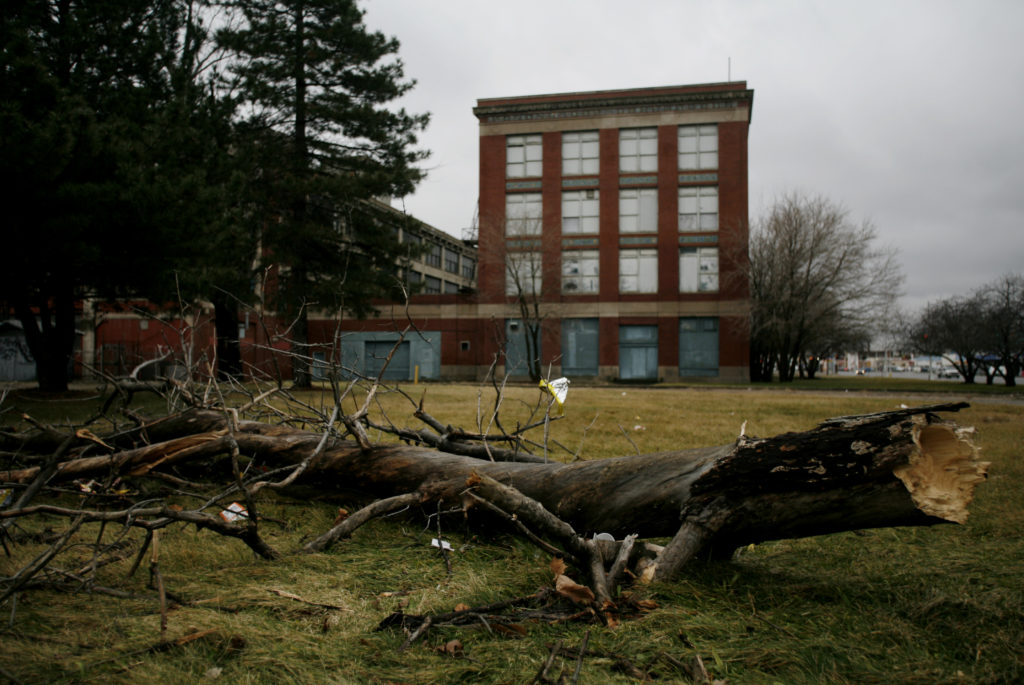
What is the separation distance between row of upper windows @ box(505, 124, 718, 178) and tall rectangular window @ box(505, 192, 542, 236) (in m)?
1.35

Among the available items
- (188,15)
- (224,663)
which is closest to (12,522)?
(224,663)

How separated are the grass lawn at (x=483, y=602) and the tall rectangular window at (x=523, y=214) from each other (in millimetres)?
33025

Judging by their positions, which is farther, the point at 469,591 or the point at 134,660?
the point at 469,591

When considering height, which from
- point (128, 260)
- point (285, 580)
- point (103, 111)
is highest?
point (103, 111)

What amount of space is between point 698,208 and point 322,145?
23285mm

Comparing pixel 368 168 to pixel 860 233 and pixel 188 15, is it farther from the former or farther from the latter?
pixel 860 233

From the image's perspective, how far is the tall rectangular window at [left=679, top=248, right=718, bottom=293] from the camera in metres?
36.8

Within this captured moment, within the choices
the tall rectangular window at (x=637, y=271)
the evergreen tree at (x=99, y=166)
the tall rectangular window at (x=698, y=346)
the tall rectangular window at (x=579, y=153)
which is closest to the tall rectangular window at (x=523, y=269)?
the tall rectangular window at (x=637, y=271)

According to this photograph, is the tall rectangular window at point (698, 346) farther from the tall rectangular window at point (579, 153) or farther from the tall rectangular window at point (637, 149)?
the tall rectangular window at point (579, 153)

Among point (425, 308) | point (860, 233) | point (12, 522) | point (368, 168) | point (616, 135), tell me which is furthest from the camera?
point (425, 308)

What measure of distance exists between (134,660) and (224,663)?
29 centimetres

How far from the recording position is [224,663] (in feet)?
7.20

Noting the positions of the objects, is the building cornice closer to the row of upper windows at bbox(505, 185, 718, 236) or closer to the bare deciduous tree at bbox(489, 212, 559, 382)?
the row of upper windows at bbox(505, 185, 718, 236)

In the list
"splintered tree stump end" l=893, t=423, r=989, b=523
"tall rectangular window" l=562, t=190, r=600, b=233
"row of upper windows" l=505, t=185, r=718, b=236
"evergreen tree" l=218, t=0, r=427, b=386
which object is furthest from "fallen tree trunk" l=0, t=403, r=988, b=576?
"tall rectangular window" l=562, t=190, r=600, b=233
